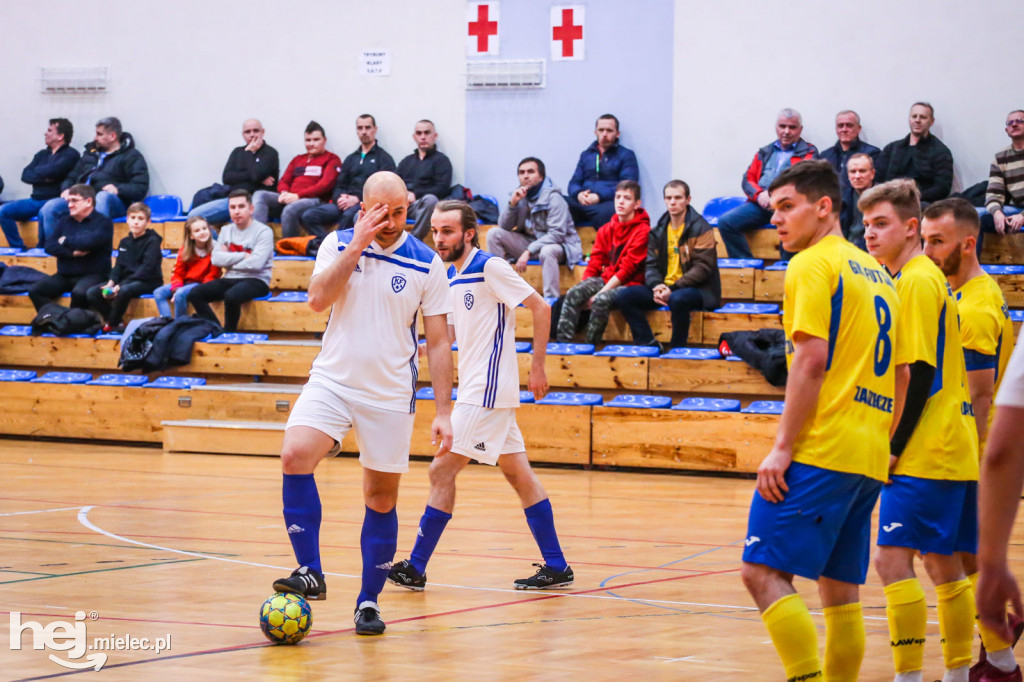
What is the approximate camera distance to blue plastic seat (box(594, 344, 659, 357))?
12.1 m

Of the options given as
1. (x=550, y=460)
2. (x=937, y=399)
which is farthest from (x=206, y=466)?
(x=937, y=399)

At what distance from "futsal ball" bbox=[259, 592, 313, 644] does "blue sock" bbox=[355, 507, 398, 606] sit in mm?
368

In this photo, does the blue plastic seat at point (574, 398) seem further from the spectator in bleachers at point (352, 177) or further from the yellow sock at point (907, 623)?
the yellow sock at point (907, 623)

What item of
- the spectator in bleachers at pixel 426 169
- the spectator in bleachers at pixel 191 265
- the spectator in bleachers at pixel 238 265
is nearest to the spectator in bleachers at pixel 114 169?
the spectator in bleachers at pixel 191 265

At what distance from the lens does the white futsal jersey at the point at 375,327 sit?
494 cm

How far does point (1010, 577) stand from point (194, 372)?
12.6 metres

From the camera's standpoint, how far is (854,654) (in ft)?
11.3

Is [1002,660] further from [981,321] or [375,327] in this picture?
[375,327]

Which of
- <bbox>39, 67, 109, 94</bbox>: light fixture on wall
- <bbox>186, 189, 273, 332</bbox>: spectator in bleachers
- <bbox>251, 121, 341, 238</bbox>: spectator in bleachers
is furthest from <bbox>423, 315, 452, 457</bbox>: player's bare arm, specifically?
<bbox>39, 67, 109, 94</bbox>: light fixture on wall

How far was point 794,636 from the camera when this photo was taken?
3.30 metres

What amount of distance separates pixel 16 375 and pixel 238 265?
2.95m

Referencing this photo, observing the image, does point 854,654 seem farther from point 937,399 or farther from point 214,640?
point 214,640

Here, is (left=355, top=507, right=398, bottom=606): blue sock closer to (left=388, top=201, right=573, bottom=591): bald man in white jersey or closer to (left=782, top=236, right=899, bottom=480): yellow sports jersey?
(left=388, top=201, right=573, bottom=591): bald man in white jersey

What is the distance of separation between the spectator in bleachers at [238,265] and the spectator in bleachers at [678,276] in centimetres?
440
